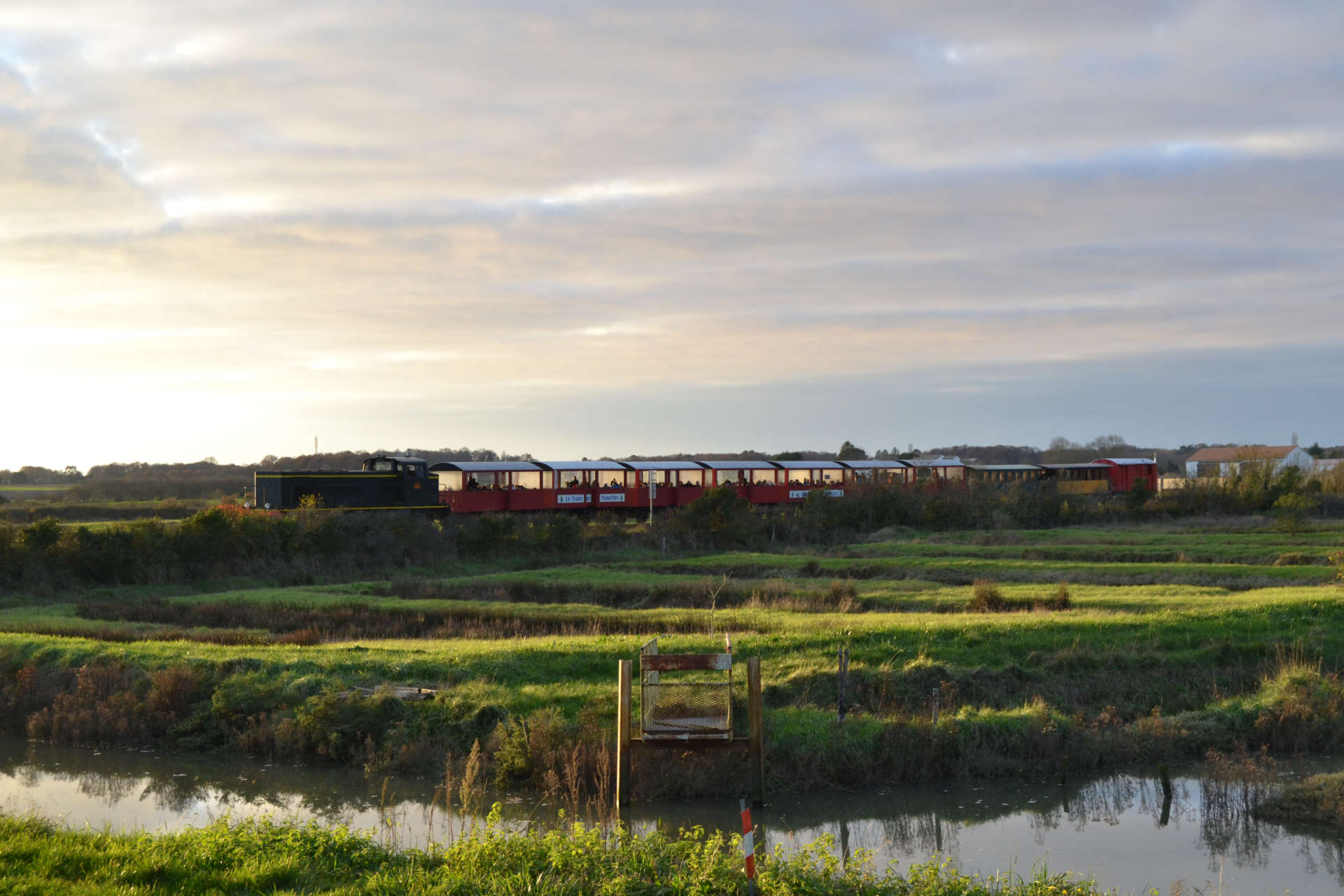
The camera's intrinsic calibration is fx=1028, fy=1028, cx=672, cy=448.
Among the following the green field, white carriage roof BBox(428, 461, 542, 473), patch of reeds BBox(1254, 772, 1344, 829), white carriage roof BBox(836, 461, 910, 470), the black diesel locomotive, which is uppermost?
white carriage roof BBox(836, 461, 910, 470)

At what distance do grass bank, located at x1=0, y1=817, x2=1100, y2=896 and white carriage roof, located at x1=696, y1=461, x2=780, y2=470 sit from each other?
54261 millimetres

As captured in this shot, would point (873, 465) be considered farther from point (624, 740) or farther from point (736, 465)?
point (624, 740)

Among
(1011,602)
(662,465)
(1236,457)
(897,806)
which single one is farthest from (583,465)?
(1236,457)

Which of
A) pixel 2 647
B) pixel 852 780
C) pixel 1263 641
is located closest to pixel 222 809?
pixel 852 780

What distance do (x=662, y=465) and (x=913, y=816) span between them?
4897cm

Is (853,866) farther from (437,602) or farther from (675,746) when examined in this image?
(437,602)

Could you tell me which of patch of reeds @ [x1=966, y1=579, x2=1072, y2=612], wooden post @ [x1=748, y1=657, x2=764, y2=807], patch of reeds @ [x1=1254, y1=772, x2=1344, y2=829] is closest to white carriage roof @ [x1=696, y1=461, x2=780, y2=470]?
patch of reeds @ [x1=966, y1=579, x2=1072, y2=612]

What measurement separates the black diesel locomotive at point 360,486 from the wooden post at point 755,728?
37.8m

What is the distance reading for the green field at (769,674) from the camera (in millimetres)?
17422

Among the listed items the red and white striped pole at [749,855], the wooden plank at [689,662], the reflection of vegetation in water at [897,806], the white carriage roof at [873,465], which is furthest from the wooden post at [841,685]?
the white carriage roof at [873,465]

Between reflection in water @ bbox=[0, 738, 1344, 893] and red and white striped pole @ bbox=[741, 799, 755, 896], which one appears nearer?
red and white striped pole @ bbox=[741, 799, 755, 896]

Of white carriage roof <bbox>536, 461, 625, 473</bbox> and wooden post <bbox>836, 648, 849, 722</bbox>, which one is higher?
white carriage roof <bbox>536, 461, 625, 473</bbox>

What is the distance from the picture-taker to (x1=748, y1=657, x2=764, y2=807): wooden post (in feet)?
48.3

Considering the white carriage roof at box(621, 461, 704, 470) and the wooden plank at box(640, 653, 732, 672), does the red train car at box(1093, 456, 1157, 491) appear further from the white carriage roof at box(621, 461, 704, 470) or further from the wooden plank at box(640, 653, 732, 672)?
the wooden plank at box(640, 653, 732, 672)
